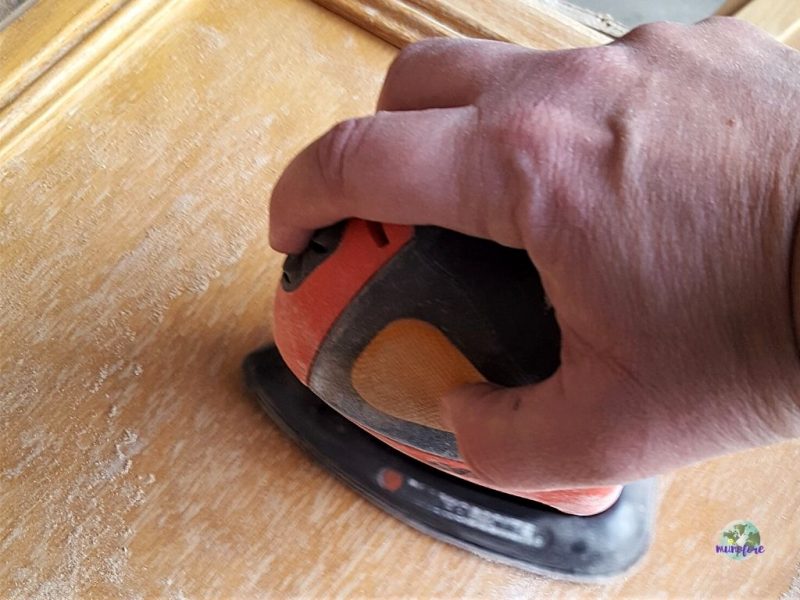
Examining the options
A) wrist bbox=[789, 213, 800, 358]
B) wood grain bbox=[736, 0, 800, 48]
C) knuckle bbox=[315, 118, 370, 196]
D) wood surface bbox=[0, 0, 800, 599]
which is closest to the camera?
wrist bbox=[789, 213, 800, 358]

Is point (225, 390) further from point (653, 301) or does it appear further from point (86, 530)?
point (653, 301)

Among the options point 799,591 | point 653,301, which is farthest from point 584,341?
point 799,591

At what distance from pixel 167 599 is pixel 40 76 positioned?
1.93ft

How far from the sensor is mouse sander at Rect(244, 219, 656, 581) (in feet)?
1.68

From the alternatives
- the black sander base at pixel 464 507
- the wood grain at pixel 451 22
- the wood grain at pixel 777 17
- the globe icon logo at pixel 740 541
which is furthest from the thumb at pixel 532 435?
the wood grain at pixel 777 17

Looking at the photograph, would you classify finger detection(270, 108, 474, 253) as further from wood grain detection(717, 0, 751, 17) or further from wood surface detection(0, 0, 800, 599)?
wood grain detection(717, 0, 751, 17)

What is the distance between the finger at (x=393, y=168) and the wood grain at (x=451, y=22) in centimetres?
50

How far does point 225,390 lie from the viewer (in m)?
0.79

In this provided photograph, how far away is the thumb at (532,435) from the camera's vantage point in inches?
16.9

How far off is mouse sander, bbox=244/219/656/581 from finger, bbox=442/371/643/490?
0.12 ft

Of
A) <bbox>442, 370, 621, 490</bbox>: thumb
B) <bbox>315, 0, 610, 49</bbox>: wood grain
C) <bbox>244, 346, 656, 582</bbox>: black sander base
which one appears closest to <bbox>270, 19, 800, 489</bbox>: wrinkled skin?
<bbox>442, 370, 621, 490</bbox>: thumb

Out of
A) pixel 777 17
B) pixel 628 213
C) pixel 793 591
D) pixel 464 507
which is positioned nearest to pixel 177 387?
pixel 464 507

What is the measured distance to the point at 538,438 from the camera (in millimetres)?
454

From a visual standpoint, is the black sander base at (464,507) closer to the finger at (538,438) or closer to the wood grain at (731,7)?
the finger at (538,438)
